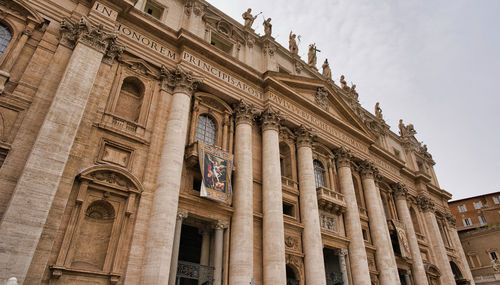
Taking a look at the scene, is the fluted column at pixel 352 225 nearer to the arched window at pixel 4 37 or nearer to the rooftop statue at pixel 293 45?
the rooftop statue at pixel 293 45

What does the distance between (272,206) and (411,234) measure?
52.2 ft

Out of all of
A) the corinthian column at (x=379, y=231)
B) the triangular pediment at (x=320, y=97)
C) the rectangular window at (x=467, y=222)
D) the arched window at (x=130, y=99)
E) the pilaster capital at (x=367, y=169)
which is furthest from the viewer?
the rectangular window at (x=467, y=222)

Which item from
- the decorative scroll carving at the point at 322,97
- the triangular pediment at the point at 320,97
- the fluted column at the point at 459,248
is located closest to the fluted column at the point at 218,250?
the triangular pediment at the point at 320,97

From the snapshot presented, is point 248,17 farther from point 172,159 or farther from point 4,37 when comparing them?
point 4,37

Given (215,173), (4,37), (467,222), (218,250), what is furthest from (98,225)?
(467,222)

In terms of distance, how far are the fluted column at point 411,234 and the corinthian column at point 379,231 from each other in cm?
363

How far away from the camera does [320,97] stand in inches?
1000

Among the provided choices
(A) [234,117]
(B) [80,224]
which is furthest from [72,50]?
(A) [234,117]

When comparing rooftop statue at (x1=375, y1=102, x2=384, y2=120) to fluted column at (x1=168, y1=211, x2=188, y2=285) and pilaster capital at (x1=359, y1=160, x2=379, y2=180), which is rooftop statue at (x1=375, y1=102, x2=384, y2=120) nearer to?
pilaster capital at (x1=359, y1=160, x2=379, y2=180)

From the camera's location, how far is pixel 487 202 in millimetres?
47156

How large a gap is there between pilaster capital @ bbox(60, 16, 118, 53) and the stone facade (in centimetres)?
3684

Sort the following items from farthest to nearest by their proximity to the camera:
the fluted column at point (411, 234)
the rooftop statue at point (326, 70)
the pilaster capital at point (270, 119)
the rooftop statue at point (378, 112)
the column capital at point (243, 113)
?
the rooftop statue at point (378, 112)
the rooftop statue at point (326, 70)
the fluted column at point (411, 234)
the pilaster capital at point (270, 119)
the column capital at point (243, 113)

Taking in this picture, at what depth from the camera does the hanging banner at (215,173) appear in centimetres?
1581

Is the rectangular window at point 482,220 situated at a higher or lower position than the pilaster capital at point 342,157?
higher
